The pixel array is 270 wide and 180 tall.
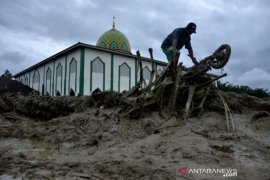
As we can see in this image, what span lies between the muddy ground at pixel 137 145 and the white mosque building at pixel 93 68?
11670 millimetres

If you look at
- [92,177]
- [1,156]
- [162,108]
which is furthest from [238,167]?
[1,156]

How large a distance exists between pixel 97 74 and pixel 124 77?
2.34 metres

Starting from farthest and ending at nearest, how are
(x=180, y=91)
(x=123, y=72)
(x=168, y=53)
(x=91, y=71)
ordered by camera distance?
(x=123, y=72), (x=91, y=71), (x=168, y=53), (x=180, y=91)

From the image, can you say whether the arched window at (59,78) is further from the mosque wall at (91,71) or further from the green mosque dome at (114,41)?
the green mosque dome at (114,41)

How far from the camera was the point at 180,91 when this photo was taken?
13.1 ft

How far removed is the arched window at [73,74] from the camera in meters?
17.7

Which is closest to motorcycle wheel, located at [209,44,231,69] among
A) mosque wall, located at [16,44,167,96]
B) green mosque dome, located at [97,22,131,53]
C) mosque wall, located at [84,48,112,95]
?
mosque wall, located at [16,44,167,96]

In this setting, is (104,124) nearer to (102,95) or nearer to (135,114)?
(135,114)

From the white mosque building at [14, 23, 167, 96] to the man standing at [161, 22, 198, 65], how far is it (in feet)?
31.7

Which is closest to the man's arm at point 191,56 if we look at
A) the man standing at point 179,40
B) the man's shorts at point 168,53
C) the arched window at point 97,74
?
the man standing at point 179,40

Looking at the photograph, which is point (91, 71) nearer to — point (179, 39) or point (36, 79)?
point (36, 79)

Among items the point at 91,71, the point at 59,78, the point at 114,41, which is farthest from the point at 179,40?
the point at 59,78

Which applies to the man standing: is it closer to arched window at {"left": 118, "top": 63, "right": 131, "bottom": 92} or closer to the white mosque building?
the white mosque building

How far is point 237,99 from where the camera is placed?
4277 millimetres
